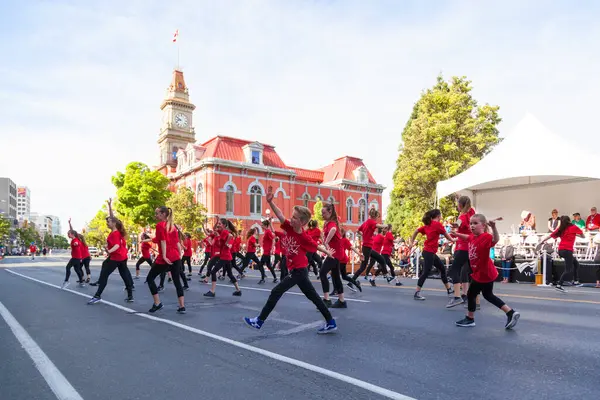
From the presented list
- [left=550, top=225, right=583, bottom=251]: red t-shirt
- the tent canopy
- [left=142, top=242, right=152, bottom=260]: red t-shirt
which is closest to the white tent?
the tent canopy

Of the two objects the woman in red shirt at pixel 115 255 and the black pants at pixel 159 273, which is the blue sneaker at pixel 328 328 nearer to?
the black pants at pixel 159 273

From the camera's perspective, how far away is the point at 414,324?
6602mm

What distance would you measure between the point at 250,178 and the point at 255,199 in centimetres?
239

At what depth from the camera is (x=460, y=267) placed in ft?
28.6

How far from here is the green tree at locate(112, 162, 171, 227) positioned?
4569 cm

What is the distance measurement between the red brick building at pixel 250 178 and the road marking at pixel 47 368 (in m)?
33.4

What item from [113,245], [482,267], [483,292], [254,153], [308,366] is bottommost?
[308,366]

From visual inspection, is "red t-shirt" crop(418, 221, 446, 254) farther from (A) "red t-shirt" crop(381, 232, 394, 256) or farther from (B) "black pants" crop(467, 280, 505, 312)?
(A) "red t-shirt" crop(381, 232, 394, 256)

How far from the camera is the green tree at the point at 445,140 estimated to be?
85.5 feet

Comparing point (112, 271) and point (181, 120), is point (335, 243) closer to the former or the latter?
point (112, 271)

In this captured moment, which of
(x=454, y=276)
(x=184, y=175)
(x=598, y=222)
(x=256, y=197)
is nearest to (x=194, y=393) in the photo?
(x=454, y=276)

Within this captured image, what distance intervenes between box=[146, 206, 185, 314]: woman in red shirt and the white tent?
12407 millimetres

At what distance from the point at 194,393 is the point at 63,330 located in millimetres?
3692

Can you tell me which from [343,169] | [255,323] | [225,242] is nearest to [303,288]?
[255,323]
